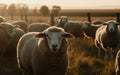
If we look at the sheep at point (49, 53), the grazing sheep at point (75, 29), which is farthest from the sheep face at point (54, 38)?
the grazing sheep at point (75, 29)

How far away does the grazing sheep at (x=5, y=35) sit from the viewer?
31.1 ft

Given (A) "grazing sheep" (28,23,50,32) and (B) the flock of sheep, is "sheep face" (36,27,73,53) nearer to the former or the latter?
(B) the flock of sheep

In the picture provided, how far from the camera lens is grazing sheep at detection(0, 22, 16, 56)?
9477 mm

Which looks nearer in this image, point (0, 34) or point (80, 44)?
point (0, 34)

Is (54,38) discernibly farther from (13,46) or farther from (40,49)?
(13,46)

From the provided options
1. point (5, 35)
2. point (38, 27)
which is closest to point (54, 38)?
point (5, 35)

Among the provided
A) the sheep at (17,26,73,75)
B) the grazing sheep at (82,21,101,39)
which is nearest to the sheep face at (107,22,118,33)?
the grazing sheep at (82,21,101,39)

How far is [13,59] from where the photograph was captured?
33.1 ft

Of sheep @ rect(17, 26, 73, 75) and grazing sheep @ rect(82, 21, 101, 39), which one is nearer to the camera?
sheep @ rect(17, 26, 73, 75)

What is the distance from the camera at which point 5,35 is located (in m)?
9.57

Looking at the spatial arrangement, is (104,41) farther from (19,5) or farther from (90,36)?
(19,5)

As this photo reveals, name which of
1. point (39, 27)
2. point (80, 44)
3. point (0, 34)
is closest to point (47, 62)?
point (0, 34)

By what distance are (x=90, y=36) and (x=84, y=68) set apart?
694 cm

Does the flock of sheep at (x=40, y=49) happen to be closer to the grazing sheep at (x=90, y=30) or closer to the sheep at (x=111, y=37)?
the sheep at (x=111, y=37)
